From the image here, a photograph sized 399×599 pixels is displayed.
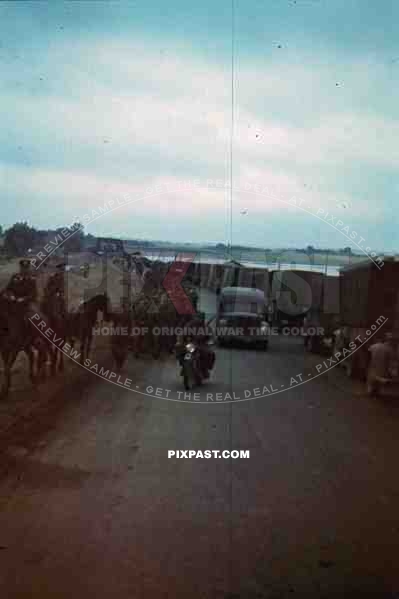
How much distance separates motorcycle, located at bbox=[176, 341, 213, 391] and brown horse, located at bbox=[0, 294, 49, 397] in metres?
0.49

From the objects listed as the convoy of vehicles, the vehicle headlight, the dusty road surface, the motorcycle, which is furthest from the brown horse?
the vehicle headlight

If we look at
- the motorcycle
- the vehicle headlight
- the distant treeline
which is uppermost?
the distant treeline

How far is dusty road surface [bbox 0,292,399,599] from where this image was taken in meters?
2.20

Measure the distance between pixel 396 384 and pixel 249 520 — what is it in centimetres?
70

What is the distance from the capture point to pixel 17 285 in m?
2.47

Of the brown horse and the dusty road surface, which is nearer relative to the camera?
the dusty road surface

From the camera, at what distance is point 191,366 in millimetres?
2396

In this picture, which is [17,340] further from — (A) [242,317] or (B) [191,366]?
(A) [242,317]

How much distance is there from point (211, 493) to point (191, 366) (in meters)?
0.43

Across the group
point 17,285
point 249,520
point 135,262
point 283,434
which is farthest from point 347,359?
point 17,285
